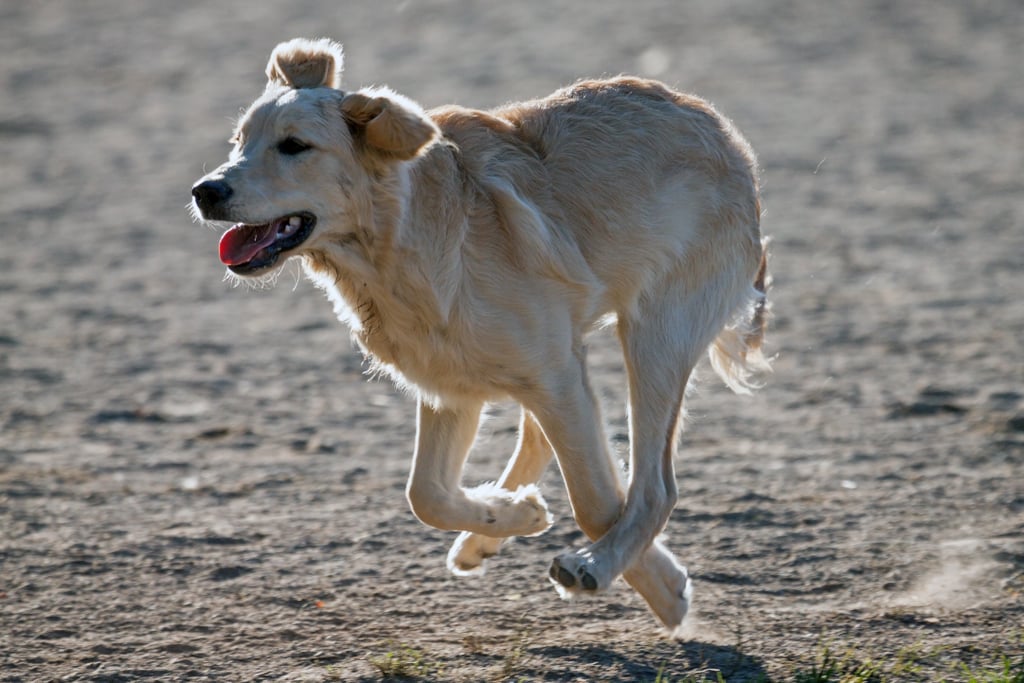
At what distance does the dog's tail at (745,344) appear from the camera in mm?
5695

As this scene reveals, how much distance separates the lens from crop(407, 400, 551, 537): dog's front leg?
499 cm

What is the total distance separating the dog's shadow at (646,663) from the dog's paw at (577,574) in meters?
0.24

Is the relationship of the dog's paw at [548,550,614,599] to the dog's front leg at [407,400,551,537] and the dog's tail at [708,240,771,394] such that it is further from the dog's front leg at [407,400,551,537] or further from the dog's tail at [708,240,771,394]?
the dog's tail at [708,240,771,394]

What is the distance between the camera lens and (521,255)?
477 centimetres

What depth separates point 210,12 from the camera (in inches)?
741

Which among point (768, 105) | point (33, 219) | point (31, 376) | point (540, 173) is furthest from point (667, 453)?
point (768, 105)

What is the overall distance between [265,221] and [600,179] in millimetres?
1256

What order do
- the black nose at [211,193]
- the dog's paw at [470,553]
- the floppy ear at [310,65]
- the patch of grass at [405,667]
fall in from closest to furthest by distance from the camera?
the black nose at [211,193] < the patch of grass at [405,667] < the floppy ear at [310,65] < the dog's paw at [470,553]

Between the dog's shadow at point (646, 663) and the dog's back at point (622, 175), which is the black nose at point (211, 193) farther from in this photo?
the dog's shadow at point (646, 663)

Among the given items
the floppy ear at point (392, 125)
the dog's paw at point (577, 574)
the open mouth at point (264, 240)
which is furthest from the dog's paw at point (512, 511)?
the floppy ear at point (392, 125)

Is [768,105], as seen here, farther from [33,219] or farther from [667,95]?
[667,95]

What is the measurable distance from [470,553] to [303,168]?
1.61 m

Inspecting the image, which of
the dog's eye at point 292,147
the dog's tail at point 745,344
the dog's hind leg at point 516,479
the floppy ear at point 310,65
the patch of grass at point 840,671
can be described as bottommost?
the patch of grass at point 840,671

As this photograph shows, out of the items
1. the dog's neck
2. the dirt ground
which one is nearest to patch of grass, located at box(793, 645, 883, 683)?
the dirt ground
